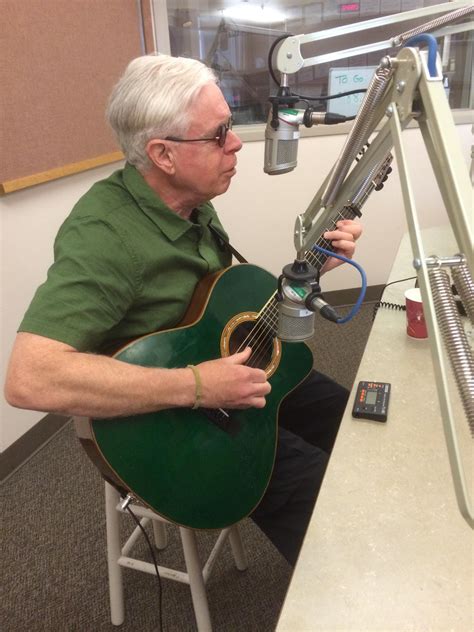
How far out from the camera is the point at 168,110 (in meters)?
1.11

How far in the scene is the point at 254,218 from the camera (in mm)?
2971

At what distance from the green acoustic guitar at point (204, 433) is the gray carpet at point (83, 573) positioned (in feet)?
1.92

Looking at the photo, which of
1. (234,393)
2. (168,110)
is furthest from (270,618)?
(168,110)

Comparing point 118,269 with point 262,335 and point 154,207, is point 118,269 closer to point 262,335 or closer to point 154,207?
point 154,207

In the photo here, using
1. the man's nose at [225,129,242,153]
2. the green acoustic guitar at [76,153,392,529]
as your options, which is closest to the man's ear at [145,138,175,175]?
the man's nose at [225,129,242,153]

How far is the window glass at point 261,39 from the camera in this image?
2.72 metres

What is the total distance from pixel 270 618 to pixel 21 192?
170 cm

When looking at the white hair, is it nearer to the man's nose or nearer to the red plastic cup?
the man's nose

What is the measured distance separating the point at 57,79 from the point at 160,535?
1.76 metres

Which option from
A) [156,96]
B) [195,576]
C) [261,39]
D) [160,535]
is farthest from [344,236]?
[261,39]

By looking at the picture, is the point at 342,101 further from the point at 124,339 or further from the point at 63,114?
the point at 124,339

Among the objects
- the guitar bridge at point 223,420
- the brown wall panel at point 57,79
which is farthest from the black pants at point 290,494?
the brown wall panel at point 57,79

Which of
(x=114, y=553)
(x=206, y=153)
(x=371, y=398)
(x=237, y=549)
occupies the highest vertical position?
(x=206, y=153)

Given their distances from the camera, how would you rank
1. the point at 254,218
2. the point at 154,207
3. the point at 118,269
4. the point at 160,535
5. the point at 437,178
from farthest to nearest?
the point at 254,218
the point at 160,535
the point at 154,207
the point at 118,269
the point at 437,178
